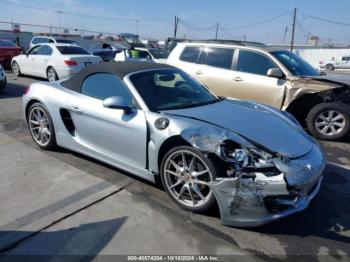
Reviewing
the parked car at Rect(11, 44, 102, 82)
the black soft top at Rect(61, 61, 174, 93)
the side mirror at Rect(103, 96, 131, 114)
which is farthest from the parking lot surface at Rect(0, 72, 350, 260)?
the parked car at Rect(11, 44, 102, 82)

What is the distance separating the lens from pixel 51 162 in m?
4.35

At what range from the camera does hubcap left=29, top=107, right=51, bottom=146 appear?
15.2ft

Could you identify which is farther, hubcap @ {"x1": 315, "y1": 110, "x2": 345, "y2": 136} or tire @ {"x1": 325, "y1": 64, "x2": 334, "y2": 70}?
tire @ {"x1": 325, "y1": 64, "x2": 334, "y2": 70}

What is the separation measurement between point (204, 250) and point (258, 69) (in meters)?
4.56

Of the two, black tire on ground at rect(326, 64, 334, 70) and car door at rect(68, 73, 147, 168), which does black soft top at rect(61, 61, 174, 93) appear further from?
black tire on ground at rect(326, 64, 334, 70)

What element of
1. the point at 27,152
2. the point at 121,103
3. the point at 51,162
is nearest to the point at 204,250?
the point at 121,103

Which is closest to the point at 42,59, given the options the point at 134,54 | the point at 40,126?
the point at 134,54

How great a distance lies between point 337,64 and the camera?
34.4 meters

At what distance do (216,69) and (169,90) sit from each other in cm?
311

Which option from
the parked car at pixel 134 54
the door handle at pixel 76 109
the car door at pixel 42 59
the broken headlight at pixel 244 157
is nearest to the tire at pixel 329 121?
the broken headlight at pixel 244 157

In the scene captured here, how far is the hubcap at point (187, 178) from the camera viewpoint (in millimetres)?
3076

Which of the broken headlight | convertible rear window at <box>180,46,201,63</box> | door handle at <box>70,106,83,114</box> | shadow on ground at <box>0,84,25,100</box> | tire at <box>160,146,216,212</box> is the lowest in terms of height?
shadow on ground at <box>0,84,25,100</box>

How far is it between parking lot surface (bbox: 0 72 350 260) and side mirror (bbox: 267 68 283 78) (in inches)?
95.5

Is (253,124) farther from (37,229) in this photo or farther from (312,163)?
(37,229)
